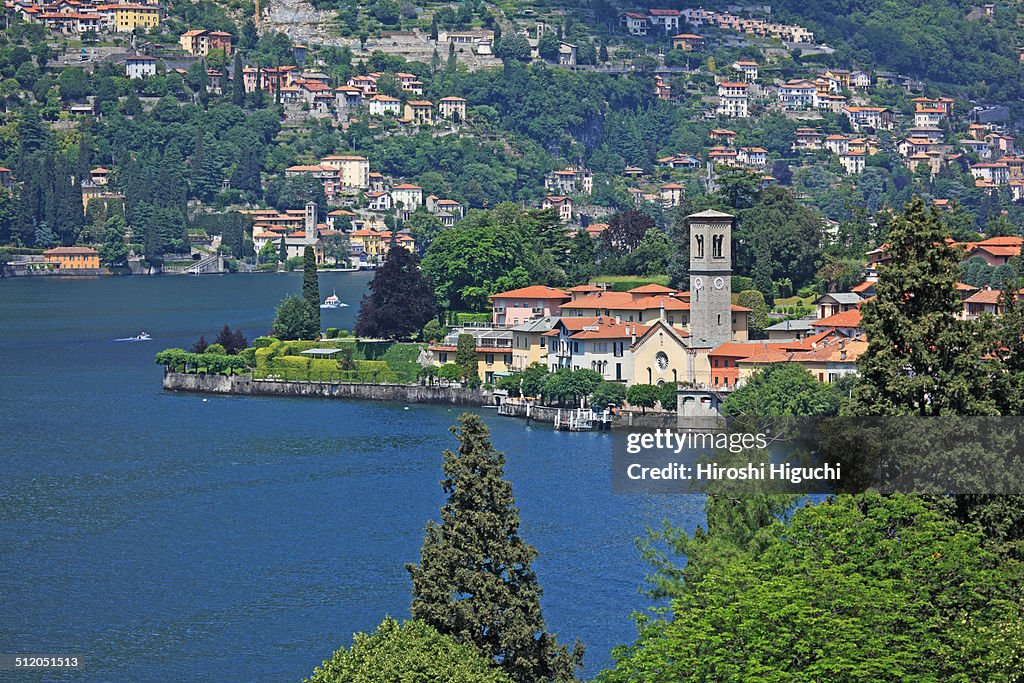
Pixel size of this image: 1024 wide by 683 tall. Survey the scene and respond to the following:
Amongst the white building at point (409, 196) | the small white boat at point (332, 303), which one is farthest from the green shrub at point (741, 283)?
the white building at point (409, 196)

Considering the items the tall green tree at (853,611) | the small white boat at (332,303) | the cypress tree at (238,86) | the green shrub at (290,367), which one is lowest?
the small white boat at (332,303)

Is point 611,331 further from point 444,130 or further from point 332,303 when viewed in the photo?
point 444,130

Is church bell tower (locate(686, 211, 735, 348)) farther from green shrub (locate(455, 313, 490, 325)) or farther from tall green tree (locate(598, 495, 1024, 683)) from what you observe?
tall green tree (locate(598, 495, 1024, 683))

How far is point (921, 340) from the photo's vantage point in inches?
768

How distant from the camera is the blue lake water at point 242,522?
100.0ft

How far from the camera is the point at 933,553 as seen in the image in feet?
61.5

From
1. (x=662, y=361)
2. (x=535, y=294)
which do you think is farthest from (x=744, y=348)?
(x=535, y=294)

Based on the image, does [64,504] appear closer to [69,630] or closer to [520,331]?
[69,630]

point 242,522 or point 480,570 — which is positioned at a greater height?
point 480,570

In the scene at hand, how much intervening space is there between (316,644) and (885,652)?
43.2 ft

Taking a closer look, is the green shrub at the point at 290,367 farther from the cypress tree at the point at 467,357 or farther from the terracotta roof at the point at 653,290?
the terracotta roof at the point at 653,290

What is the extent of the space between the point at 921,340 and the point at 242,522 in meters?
22.5

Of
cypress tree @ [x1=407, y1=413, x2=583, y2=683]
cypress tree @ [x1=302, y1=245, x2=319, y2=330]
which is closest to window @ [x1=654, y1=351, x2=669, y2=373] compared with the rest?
cypress tree @ [x1=302, y1=245, x2=319, y2=330]

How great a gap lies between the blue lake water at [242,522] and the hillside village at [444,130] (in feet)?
220
